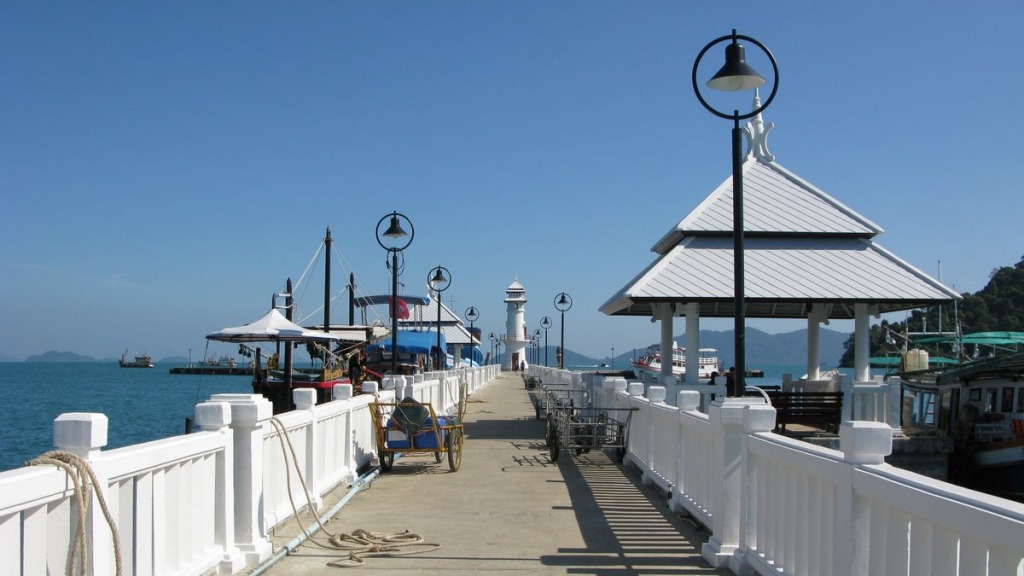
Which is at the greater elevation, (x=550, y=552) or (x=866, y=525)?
(x=866, y=525)

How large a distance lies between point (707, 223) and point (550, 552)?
1253 centimetres

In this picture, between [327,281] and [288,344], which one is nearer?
[288,344]

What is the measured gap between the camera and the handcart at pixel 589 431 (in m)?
14.5

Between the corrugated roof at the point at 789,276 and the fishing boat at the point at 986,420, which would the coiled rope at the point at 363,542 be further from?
the fishing boat at the point at 986,420

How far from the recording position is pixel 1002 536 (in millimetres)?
3648

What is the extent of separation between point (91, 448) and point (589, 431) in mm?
11353

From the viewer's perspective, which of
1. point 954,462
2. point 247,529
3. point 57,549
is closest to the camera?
point 57,549

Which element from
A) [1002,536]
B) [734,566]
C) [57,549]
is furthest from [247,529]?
[1002,536]

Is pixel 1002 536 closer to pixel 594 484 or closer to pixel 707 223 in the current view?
pixel 594 484

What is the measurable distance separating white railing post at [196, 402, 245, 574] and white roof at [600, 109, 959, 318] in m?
11.2

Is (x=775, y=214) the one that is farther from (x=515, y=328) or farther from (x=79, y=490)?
(x=515, y=328)

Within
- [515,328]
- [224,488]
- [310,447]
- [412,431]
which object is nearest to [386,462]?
[412,431]

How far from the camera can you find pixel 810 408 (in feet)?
58.3

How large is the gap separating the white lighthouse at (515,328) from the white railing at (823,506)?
244 feet
